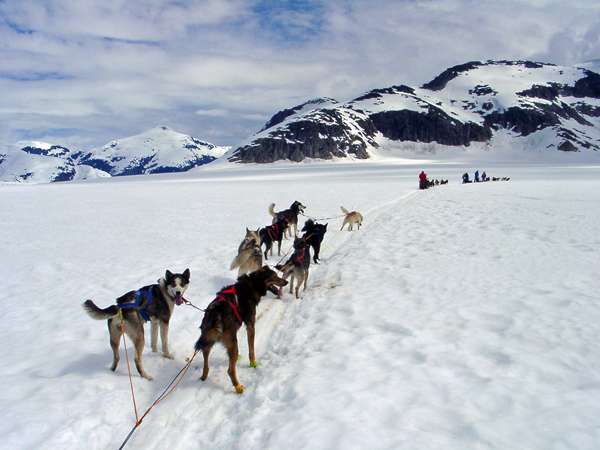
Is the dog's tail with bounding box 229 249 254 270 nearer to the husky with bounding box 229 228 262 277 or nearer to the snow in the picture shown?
the husky with bounding box 229 228 262 277

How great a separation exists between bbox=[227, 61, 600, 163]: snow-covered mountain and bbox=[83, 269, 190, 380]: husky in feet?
449

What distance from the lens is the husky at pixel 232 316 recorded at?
417cm

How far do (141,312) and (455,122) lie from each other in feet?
616

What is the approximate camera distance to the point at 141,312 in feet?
15.2

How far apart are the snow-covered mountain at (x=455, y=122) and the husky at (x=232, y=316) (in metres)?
137

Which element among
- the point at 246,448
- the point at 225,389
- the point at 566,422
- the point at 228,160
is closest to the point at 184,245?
the point at 225,389

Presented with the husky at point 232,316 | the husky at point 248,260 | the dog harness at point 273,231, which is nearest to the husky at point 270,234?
the dog harness at point 273,231

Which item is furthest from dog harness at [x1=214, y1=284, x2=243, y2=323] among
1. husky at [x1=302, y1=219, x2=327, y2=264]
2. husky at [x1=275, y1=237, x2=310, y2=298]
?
husky at [x1=302, y1=219, x2=327, y2=264]

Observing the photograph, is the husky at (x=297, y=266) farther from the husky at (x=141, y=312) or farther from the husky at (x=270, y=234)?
the husky at (x=270, y=234)

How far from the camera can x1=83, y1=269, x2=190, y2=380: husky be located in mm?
4391

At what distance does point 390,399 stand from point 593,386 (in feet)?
7.62

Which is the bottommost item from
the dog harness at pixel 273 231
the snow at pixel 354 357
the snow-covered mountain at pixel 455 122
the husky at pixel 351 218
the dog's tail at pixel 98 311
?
the snow at pixel 354 357

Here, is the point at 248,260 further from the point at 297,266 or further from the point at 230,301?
the point at 230,301

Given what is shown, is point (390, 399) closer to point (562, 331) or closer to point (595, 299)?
point (562, 331)
